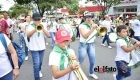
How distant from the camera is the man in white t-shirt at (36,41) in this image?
758 centimetres

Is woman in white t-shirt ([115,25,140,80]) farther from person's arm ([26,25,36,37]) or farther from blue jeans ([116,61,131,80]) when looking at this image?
person's arm ([26,25,36,37])

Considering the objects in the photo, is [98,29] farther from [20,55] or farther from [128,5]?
[128,5]

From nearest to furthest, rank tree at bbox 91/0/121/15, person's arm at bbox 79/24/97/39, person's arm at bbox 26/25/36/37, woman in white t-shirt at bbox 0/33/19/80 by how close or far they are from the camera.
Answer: woman in white t-shirt at bbox 0/33/19/80 < person's arm at bbox 26/25/36/37 < person's arm at bbox 79/24/97/39 < tree at bbox 91/0/121/15

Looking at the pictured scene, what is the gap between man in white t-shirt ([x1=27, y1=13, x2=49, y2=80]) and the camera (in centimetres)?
758

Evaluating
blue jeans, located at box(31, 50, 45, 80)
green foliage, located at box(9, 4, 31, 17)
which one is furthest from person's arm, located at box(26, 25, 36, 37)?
green foliage, located at box(9, 4, 31, 17)

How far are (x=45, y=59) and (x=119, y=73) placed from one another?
19.1 ft

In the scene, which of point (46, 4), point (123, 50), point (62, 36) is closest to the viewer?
point (62, 36)

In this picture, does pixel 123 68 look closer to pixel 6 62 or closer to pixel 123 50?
pixel 123 50

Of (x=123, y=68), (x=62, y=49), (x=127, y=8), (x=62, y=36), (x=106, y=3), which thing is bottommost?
(x=127, y=8)

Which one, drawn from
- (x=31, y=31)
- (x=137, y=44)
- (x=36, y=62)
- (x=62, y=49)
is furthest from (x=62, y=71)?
(x=31, y=31)

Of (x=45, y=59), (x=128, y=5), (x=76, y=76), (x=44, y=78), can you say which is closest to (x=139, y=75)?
(x=44, y=78)

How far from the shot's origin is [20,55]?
207 inches


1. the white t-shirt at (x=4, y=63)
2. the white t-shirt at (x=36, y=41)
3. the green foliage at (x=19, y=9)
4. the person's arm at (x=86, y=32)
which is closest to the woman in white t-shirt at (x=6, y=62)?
the white t-shirt at (x=4, y=63)

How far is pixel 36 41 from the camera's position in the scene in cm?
783
